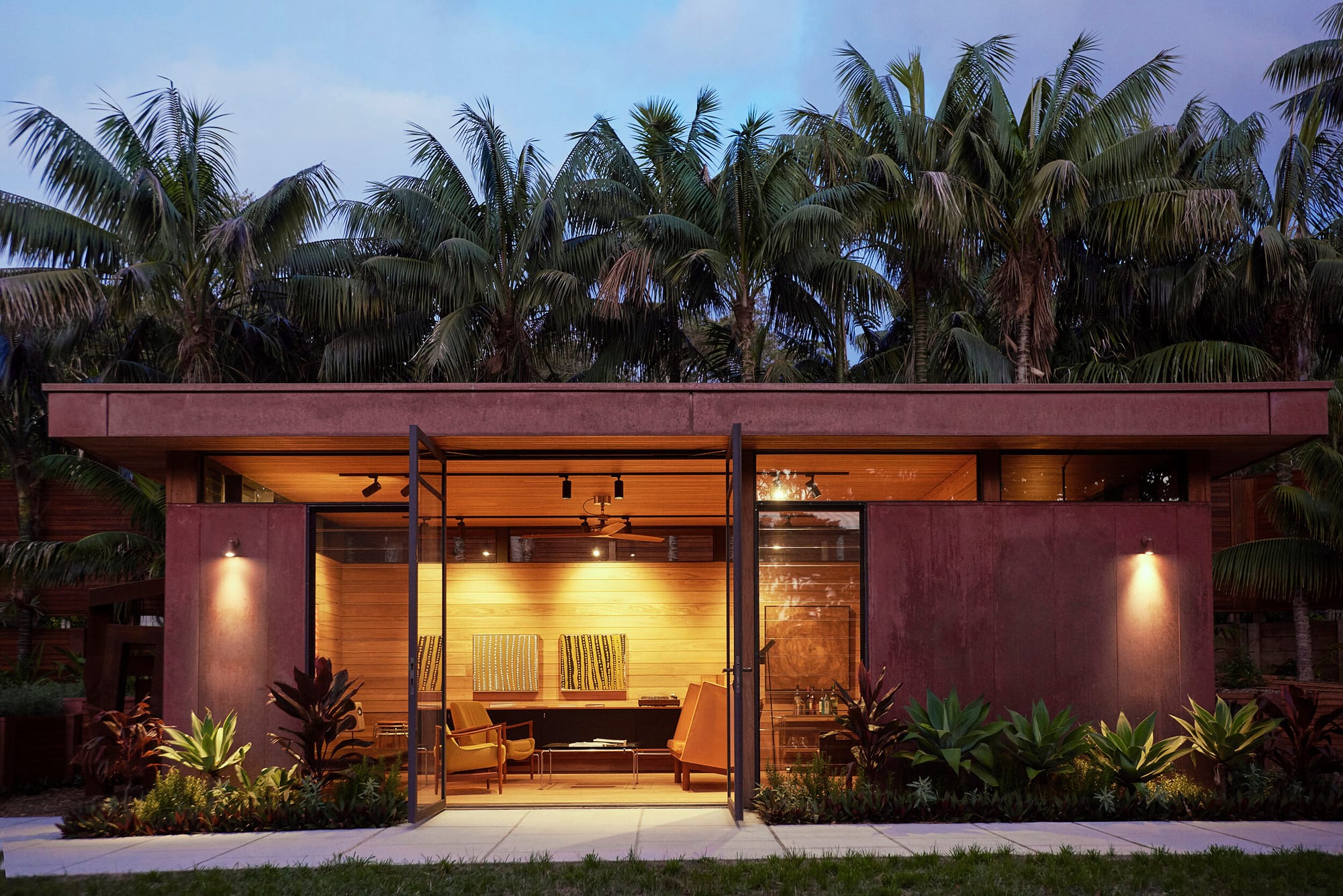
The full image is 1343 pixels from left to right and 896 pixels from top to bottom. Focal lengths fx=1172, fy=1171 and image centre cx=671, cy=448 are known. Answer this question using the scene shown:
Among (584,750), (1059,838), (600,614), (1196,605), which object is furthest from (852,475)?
(600,614)

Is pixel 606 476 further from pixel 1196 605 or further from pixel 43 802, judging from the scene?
pixel 43 802

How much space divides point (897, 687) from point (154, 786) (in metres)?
5.23

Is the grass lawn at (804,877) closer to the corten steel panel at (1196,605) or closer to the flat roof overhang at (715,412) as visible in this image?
the corten steel panel at (1196,605)

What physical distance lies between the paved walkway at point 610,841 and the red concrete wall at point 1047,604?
45.0 inches

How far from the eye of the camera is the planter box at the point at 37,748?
9.75 metres

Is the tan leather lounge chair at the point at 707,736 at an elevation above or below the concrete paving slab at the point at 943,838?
above

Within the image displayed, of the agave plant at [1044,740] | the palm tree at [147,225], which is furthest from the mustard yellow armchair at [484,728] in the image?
the palm tree at [147,225]

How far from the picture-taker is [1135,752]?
8047mm

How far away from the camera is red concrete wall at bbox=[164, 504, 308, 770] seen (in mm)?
8508

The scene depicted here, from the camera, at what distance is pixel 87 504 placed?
1697 cm

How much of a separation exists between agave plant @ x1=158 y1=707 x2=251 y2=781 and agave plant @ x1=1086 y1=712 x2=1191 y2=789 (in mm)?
5997

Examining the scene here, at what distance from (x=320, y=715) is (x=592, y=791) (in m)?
2.91

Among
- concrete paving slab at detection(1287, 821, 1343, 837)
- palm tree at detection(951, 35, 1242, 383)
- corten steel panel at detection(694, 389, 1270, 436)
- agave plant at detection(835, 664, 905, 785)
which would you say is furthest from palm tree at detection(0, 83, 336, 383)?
concrete paving slab at detection(1287, 821, 1343, 837)

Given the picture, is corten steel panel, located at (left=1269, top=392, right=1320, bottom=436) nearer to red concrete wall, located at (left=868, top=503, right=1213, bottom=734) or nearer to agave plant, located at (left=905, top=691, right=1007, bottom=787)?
red concrete wall, located at (left=868, top=503, right=1213, bottom=734)
